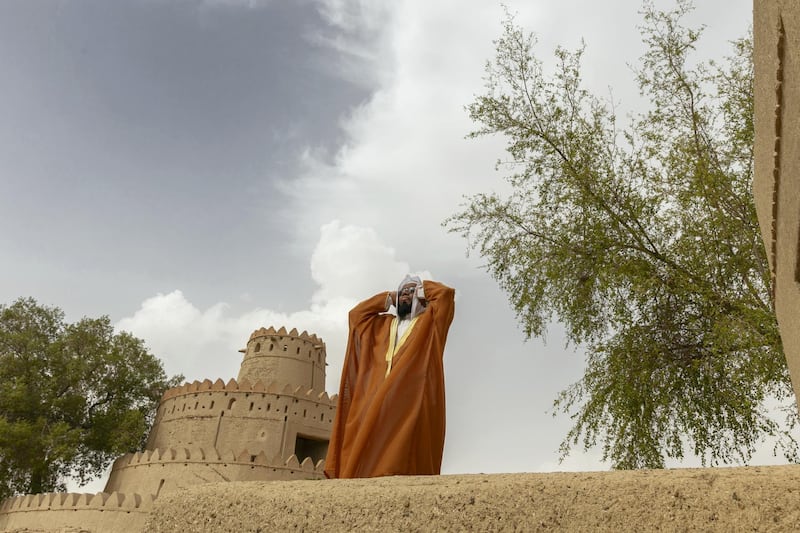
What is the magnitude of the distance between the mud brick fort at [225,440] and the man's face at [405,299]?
1448 cm

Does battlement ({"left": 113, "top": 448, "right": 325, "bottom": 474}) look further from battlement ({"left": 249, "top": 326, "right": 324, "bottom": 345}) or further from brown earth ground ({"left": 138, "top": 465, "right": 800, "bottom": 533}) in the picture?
brown earth ground ({"left": 138, "top": 465, "right": 800, "bottom": 533})

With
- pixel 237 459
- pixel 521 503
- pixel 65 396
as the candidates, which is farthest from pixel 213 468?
pixel 521 503

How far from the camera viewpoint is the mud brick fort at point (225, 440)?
18.0 meters

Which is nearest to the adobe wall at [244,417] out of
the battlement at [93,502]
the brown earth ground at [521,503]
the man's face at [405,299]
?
the battlement at [93,502]

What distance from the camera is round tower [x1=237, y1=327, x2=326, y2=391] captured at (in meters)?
24.9

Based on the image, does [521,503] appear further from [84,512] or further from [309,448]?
[309,448]

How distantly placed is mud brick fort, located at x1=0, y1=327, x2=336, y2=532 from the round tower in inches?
1.8

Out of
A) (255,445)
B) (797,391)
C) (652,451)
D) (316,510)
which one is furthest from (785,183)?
(255,445)

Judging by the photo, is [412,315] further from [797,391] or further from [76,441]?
[76,441]

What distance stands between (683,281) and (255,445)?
656 inches

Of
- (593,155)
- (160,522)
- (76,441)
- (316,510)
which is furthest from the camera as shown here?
(76,441)

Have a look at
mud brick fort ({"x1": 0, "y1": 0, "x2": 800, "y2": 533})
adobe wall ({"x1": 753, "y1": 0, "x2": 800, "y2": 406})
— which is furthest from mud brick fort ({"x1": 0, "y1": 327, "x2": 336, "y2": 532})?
adobe wall ({"x1": 753, "y1": 0, "x2": 800, "y2": 406})

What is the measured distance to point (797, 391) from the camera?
4473 mm

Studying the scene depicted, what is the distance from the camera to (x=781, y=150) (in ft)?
13.5
